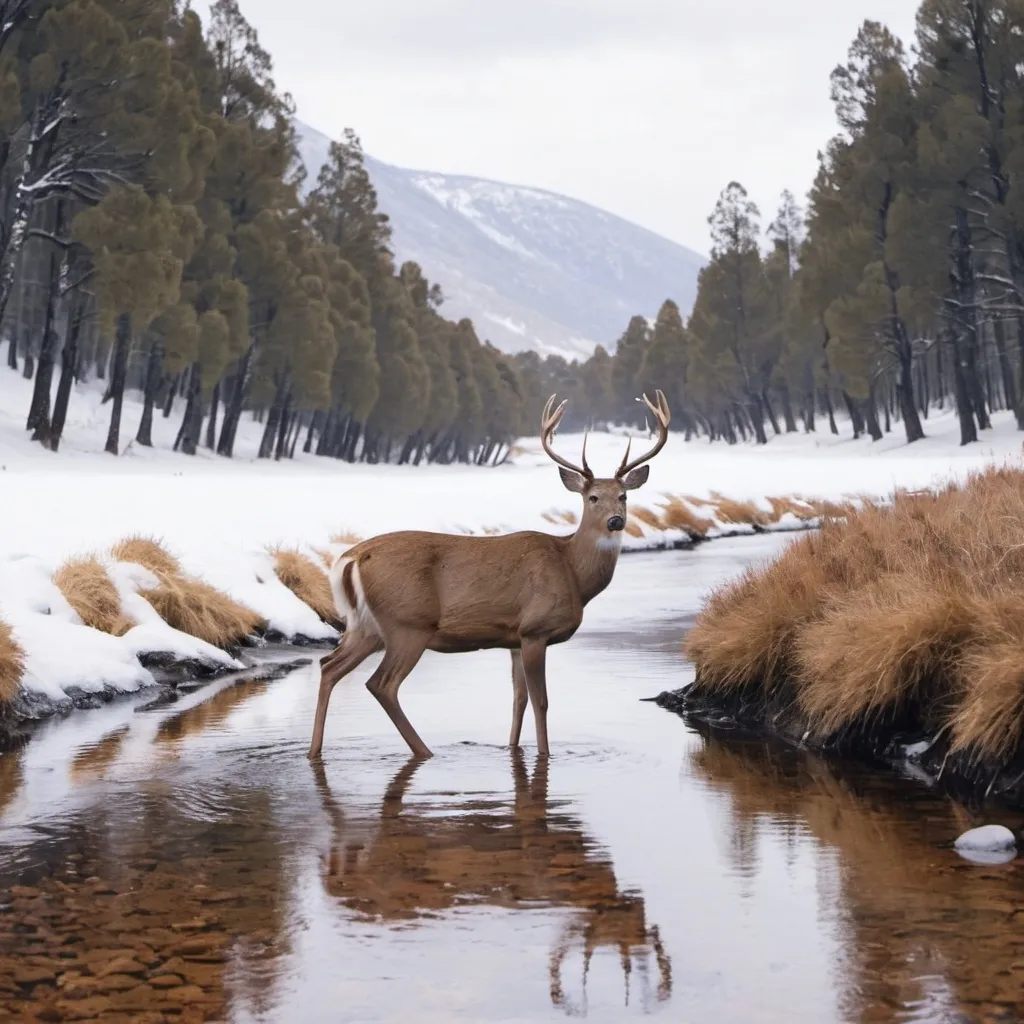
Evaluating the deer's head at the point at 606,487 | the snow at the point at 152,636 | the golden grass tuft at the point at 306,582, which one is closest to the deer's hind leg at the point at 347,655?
the deer's head at the point at 606,487

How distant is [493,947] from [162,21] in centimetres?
4116

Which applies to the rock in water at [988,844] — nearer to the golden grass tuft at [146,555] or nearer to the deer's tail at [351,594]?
the deer's tail at [351,594]

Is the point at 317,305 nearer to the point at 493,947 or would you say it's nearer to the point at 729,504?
the point at 729,504

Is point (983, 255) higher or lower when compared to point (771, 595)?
higher

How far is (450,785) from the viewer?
363 inches

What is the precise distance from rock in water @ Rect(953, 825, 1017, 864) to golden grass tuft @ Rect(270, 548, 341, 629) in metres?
11.8

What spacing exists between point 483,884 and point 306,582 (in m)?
12.3

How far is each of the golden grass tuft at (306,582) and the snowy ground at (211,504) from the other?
0.33m

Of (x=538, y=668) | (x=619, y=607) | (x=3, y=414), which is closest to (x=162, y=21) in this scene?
(x=3, y=414)

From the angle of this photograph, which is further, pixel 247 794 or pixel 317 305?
pixel 317 305

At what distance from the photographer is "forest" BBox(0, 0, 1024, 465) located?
40500 mm

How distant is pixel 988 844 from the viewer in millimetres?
7367

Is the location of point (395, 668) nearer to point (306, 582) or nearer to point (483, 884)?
point (483, 884)

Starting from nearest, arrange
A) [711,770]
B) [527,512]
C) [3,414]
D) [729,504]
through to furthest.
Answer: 1. [711,770]
2. [527,512]
3. [729,504]
4. [3,414]
